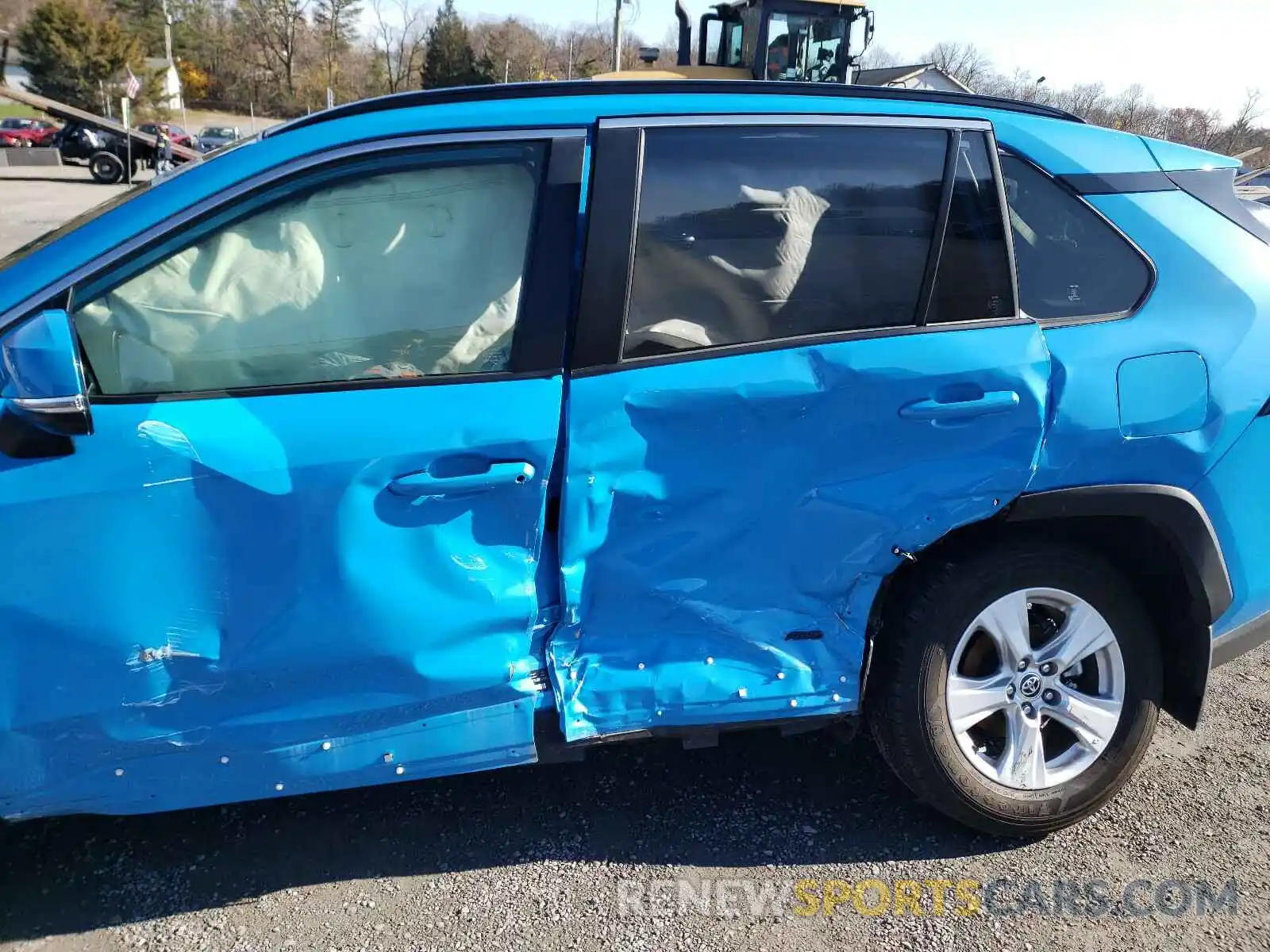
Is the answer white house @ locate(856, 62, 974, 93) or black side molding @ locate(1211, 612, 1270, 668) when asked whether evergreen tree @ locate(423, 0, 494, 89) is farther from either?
black side molding @ locate(1211, 612, 1270, 668)

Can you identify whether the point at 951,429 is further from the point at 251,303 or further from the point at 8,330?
the point at 8,330

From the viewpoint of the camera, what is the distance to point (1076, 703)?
254 centimetres

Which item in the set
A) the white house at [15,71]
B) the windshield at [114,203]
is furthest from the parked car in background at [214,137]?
the windshield at [114,203]

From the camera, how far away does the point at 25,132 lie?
109 ft

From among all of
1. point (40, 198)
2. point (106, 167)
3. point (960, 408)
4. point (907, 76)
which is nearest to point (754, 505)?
point (960, 408)

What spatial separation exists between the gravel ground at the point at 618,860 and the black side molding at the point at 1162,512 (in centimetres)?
73

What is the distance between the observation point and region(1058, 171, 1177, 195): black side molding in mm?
2455

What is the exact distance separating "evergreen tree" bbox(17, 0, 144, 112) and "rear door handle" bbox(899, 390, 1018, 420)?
5659cm

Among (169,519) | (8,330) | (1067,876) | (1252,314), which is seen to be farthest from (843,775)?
(8,330)

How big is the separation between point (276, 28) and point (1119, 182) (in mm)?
73126

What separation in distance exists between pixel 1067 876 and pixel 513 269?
2.13 metres

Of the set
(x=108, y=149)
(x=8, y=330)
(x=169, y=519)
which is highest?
(x=8, y=330)

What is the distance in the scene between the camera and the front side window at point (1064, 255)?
2.42 meters

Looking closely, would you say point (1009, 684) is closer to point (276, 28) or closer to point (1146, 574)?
point (1146, 574)
